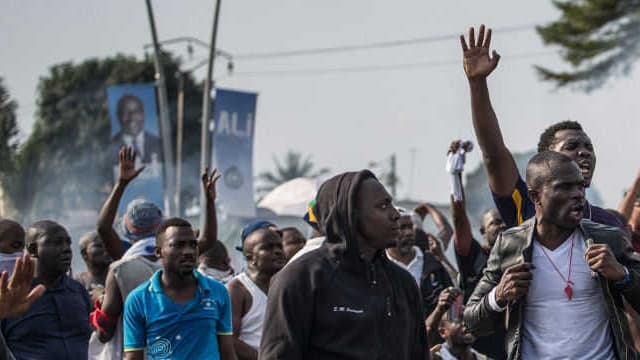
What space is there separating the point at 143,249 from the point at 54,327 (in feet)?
2.47

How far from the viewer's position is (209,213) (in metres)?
8.49

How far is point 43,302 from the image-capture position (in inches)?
292

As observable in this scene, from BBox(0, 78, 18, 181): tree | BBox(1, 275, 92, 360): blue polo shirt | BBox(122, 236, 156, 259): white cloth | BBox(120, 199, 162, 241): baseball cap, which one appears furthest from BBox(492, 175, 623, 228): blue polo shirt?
BBox(0, 78, 18, 181): tree

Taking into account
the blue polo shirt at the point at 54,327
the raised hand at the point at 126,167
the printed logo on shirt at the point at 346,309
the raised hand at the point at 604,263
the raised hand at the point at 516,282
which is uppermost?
the raised hand at the point at 126,167

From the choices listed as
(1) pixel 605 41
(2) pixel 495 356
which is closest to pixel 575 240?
(2) pixel 495 356

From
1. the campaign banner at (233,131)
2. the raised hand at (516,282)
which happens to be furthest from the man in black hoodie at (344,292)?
the campaign banner at (233,131)

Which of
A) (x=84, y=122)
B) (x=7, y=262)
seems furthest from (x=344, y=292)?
(x=84, y=122)

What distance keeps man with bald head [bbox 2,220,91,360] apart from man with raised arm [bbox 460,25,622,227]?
3.19 meters

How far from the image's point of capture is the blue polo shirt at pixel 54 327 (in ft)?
23.8

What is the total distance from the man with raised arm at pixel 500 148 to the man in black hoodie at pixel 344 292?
2.86 feet

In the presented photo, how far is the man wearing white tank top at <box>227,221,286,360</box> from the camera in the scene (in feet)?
24.2

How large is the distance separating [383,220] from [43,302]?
3.46 m

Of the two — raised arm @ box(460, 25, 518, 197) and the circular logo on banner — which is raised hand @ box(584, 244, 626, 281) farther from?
the circular logo on banner

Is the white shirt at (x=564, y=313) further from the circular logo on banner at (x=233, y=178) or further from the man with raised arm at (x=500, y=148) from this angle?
the circular logo on banner at (x=233, y=178)
